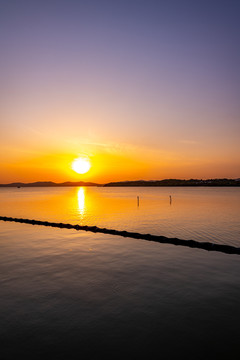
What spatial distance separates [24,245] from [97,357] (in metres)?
16.4

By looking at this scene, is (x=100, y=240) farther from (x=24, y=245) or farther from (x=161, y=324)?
(x=161, y=324)

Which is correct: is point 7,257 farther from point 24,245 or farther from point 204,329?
point 204,329

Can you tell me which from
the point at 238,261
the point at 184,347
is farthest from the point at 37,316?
the point at 238,261

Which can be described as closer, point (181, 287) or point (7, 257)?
point (181, 287)

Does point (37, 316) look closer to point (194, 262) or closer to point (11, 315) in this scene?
point (11, 315)

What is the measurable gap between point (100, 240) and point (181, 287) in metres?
12.3

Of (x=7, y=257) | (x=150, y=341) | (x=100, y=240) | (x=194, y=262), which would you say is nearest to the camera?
(x=150, y=341)

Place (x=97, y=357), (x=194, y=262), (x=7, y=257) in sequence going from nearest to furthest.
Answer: (x=97, y=357), (x=194, y=262), (x=7, y=257)

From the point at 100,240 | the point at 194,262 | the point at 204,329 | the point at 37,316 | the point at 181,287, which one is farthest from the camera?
the point at 100,240

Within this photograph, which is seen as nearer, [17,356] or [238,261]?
[17,356]

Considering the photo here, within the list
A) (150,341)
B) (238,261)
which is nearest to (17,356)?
(150,341)

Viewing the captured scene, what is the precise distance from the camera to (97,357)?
22.7 ft

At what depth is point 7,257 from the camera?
1773cm

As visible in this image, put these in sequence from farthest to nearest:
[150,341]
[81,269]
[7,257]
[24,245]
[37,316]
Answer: [24,245] < [7,257] < [81,269] < [37,316] < [150,341]
